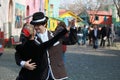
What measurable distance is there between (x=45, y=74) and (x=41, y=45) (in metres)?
0.45

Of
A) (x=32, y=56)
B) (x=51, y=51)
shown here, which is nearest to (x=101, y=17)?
(x=51, y=51)

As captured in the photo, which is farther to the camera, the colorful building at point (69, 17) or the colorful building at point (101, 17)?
the colorful building at point (101, 17)

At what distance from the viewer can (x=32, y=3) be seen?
149ft

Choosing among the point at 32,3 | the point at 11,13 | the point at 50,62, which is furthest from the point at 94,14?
the point at 50,62

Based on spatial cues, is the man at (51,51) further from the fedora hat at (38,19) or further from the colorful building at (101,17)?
the colorful building at (101,17)

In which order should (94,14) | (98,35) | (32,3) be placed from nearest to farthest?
(98,35)
(32,3)
(94,14)

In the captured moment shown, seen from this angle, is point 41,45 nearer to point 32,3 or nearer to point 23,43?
point 23,43

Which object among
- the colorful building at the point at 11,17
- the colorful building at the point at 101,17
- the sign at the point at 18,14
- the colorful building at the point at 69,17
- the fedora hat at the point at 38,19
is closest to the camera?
the fedora hat at the point at 38,19

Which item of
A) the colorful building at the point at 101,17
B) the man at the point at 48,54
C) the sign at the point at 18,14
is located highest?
the man at the point at 48,54

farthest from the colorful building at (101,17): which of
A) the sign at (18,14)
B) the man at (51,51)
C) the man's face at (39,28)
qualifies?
the man's face at (39,28)

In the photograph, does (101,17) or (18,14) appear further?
(101,17)

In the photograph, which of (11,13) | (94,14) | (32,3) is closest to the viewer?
(11,13)

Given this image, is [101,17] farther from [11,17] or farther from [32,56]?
[32,56]

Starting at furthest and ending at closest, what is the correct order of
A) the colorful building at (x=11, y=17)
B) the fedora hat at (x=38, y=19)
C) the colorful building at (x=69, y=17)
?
the colorful building at (x=11, y=17)
the colorful building at (x=69, y=17)
the fedora hat at (x=38, y=19)
